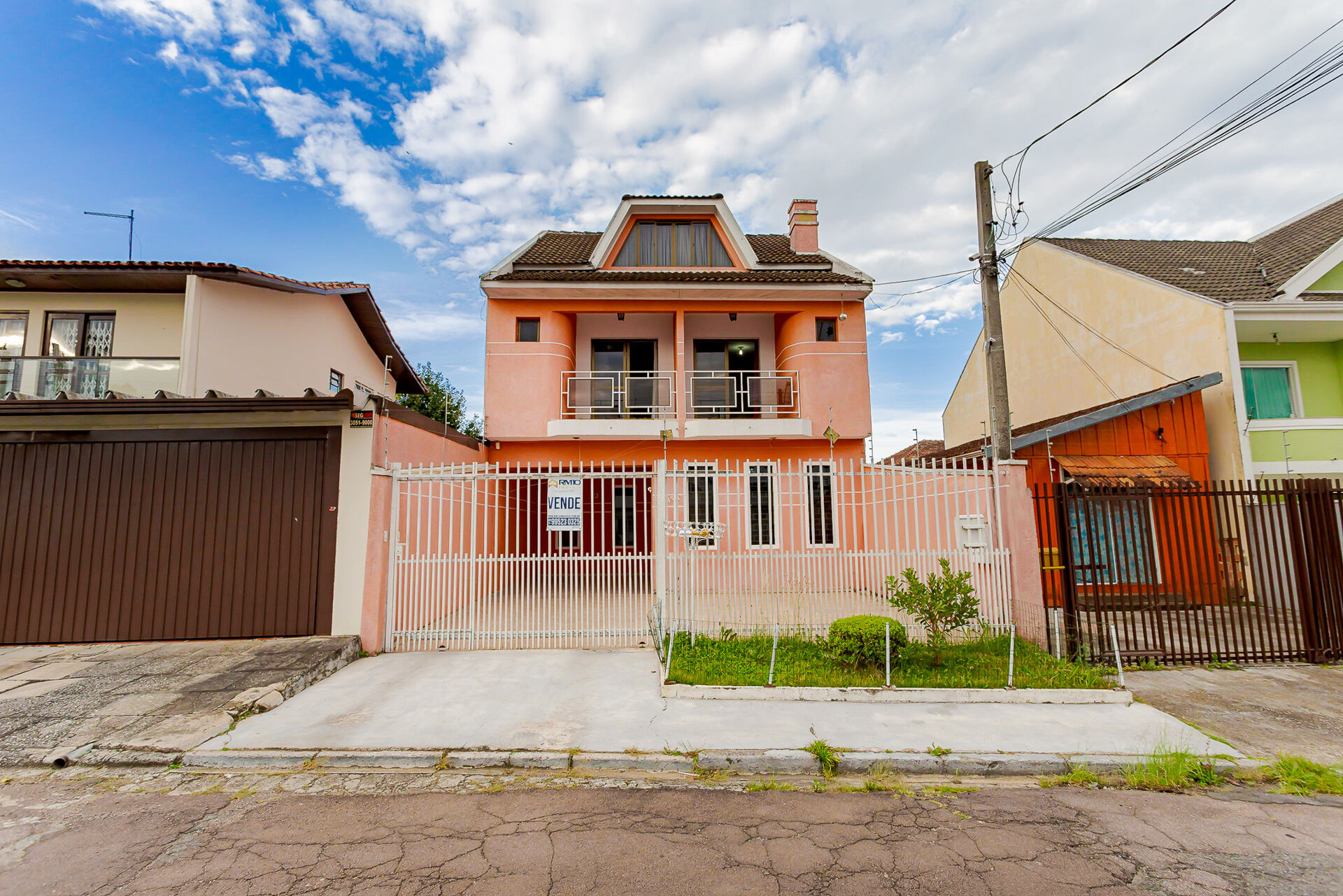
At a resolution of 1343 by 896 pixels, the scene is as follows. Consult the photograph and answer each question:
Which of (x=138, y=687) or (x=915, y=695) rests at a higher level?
(x=138, y=687)

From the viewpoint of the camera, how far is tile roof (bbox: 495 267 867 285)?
41.4 ft

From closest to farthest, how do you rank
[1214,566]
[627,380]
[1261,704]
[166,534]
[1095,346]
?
[1261,704] → [1214,566] → [166,534] → [627,380] → [1095,346]

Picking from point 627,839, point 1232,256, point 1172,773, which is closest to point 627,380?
point 627,839

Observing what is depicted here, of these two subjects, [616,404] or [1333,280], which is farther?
[616,404]

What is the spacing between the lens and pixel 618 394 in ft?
44.1

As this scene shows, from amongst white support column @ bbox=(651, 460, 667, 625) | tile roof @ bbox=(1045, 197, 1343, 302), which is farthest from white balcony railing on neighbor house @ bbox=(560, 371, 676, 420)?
tile roof @ bbox=(1045, 197, 1343, 302)

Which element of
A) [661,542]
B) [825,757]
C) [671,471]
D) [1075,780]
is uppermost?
[671,471]

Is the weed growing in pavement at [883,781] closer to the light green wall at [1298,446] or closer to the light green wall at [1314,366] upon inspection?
the light green wall at [1298,446]

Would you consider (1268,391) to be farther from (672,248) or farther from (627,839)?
(627,839)

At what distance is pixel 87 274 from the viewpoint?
11.2m

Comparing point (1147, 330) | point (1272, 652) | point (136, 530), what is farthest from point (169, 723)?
point (1147, 330)

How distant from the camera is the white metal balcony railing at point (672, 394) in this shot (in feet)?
43.2

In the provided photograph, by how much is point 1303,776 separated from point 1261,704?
72.0 inches

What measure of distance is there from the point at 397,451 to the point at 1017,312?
17.0 metres
